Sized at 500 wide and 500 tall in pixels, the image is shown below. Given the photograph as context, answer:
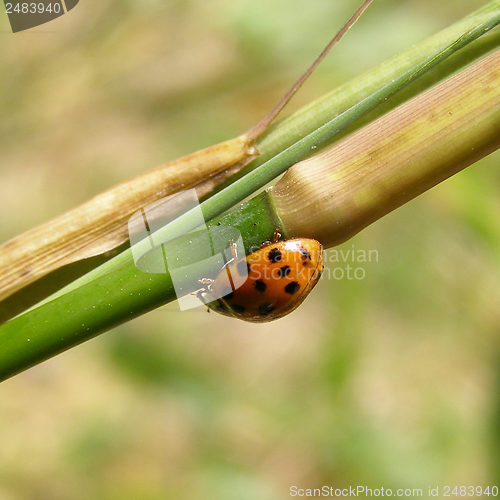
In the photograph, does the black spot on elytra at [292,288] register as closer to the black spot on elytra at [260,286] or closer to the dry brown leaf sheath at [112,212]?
the black spot on elytra at [260,286]

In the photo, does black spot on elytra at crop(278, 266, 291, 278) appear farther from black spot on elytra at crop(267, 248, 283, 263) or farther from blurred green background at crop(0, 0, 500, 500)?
blurred green background at crop(0, 0, 500, 500)

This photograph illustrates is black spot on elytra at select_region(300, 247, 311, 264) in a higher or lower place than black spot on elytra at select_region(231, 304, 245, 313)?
lower

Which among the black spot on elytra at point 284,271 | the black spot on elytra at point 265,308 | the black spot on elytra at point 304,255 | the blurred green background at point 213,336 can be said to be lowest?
the black spot on elytra at point 304,255

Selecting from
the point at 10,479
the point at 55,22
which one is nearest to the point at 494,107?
the point at 55,22

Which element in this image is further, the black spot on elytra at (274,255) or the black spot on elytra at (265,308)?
the black spot on elytra at (265,308)

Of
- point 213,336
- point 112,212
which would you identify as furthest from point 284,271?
point 213,336

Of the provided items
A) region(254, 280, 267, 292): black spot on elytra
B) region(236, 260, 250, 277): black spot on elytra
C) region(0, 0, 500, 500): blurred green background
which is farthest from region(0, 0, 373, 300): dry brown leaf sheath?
region(0, 0, 500, 500): blurred green background

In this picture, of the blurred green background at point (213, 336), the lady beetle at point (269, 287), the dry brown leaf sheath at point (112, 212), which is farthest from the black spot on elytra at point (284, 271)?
the blurred green background at point (213, 336)

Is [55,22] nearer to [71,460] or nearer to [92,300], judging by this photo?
[71,460]
